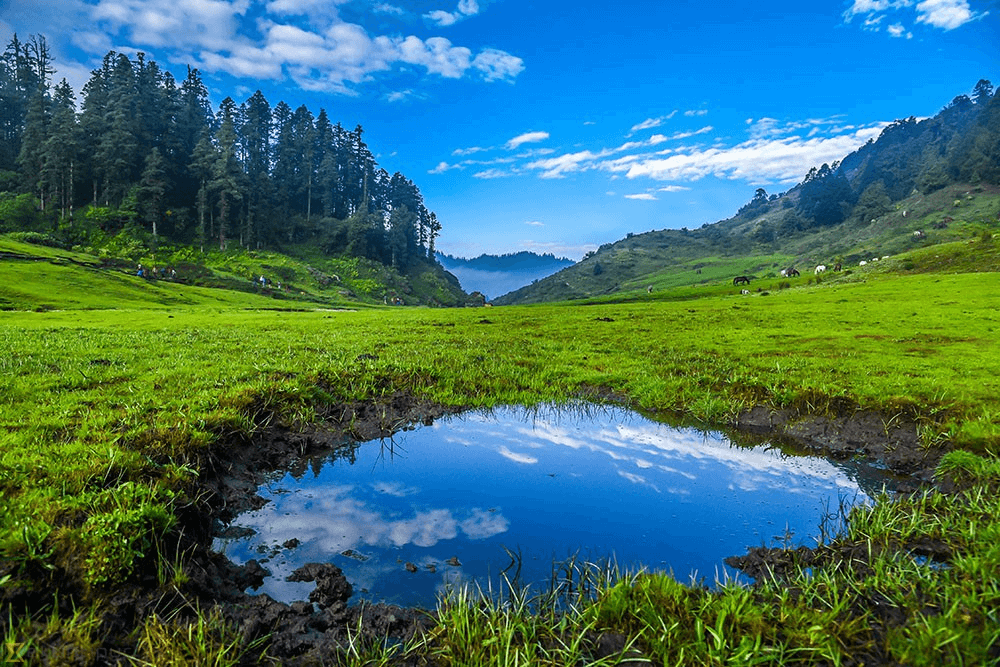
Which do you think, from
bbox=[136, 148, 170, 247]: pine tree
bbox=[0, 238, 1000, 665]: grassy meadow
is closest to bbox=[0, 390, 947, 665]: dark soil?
bbox=[0, 238, 1000, 665]: grassy meadow

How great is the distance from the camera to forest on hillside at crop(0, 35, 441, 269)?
95.9 meters

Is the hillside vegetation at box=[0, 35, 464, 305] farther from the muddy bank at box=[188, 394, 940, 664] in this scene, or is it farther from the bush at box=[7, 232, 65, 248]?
the muddy bank at box=[188, 394, 940, 664]

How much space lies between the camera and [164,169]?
106m

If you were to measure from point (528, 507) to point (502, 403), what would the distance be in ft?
24.4

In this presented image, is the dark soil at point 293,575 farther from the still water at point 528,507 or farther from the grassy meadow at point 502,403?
the still water at point 528,507

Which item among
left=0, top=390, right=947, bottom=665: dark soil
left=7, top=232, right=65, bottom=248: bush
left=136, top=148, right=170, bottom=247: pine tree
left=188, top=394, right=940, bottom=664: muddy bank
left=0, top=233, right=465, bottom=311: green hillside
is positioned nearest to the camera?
left=0, top=390, right=947, bottom=665: dark soil

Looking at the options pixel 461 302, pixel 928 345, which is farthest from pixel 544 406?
pixel 461 302

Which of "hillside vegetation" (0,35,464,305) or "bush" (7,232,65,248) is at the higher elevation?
"hillside vegetation" (0,35,464,305)

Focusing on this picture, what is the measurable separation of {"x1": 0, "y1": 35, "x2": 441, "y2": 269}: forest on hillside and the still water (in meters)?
111

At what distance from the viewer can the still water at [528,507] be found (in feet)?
21.8

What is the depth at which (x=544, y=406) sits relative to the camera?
611 inches

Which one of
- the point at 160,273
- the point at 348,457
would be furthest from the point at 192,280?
the point at 348,457

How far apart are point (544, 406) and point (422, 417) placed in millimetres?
4211

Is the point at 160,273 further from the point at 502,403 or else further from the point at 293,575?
the point at 293,575
